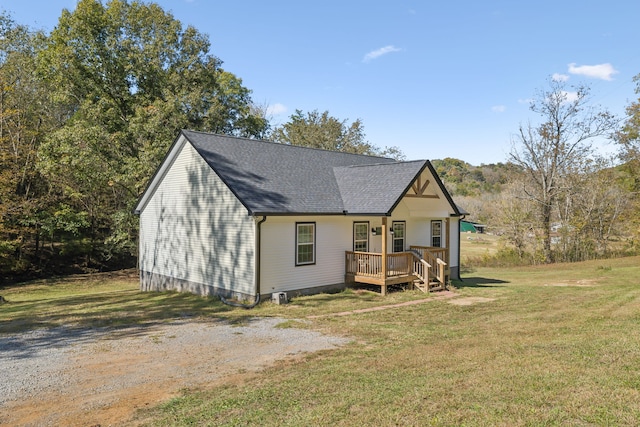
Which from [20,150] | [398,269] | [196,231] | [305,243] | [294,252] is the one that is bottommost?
[398,269]

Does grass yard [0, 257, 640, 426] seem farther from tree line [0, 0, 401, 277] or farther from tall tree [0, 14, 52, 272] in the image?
tall tree [0, 14, 52, 272]

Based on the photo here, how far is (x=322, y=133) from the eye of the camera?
141 ft

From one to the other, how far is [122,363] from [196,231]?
28.8ft

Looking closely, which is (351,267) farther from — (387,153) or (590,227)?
(387,153)

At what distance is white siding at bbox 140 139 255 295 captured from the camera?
14.4m

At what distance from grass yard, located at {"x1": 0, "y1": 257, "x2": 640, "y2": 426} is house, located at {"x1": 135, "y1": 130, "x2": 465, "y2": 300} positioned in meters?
1.46

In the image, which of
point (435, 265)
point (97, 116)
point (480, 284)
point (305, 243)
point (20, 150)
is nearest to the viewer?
point (305, 243)

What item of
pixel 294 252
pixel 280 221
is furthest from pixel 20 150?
pixel 294 252

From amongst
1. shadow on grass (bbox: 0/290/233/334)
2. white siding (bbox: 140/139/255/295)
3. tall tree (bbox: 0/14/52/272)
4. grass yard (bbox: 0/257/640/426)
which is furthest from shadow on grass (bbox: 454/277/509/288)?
tall tree (bbox: 0/14/52/272)

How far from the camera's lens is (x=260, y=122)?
99.5 ft

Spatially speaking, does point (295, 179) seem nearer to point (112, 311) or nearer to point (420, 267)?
point (420, 267)

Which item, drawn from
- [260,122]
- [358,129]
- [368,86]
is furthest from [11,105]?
[358,129]

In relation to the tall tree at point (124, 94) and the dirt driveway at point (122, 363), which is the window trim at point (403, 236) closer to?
the dirt driveway at point (122, 363)

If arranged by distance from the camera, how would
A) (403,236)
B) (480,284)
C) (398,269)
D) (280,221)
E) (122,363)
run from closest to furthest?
(122,363) < (280,221) < (398,269) < (403,236) < (480,284)
